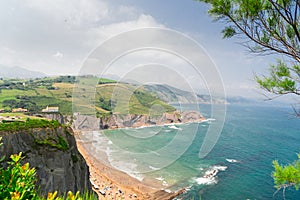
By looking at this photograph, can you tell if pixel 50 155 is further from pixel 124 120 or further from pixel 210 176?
pixel 124 120

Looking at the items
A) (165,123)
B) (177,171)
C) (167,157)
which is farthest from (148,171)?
(165,123)

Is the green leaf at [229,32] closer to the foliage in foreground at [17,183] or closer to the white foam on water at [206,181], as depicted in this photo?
the foliage in foreground at [17,183]

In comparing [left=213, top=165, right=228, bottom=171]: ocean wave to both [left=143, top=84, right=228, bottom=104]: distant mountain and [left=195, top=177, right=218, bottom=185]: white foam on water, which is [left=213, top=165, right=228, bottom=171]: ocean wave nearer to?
[left=195, top=177, right=218, bottom=185]: white foam on water

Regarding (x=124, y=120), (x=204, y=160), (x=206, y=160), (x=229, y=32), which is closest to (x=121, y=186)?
(x=204, y=160)

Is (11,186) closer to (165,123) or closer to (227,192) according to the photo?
(227,192)

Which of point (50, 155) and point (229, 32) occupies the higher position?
point (229, 32)

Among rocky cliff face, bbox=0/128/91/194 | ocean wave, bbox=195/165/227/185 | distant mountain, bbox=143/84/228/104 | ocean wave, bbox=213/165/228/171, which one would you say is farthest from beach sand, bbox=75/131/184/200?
distant mountain, bbox=143/84/228/104
